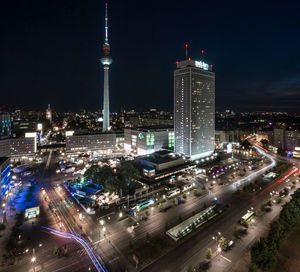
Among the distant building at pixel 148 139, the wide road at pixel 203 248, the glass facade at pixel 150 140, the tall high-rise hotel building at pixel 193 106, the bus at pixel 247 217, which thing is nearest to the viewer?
the wide road at pixel 203 248

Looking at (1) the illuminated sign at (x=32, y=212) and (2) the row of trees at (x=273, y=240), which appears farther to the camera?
(1) the illuminated sign at (x=32, y=212)

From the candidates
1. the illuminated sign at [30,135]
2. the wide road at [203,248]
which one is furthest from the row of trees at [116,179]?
the illuminated sign at [30,135]

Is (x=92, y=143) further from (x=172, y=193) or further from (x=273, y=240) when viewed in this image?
(x=273, y=240)

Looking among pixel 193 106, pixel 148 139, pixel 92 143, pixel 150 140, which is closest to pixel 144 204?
pixel 148 139

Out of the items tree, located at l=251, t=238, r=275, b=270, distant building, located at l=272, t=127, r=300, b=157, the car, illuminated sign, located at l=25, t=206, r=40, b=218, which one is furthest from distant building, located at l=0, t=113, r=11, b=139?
distant building, located at l=272, t=127, r=300, b=157

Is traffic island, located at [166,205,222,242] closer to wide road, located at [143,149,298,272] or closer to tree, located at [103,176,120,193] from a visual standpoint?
wide road, located at [143,149,298,272]

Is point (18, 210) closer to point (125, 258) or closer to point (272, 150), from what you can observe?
point (125, 258)

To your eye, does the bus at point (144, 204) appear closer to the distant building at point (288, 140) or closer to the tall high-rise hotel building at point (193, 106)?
the tall high-rise hotel building at point (193, 106)
